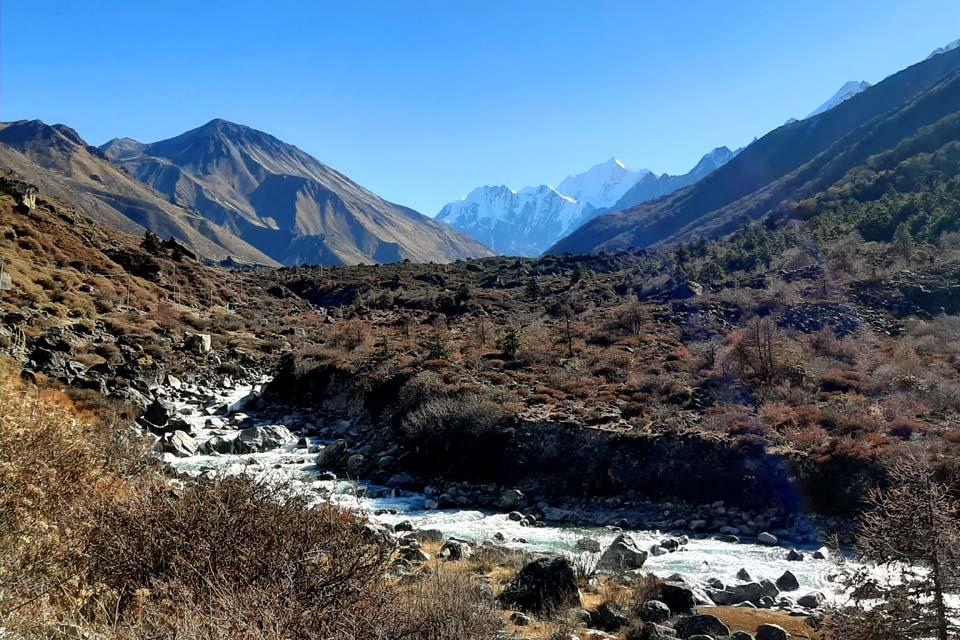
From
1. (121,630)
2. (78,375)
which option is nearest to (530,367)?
(78,375)

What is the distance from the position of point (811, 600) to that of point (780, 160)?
183 meters

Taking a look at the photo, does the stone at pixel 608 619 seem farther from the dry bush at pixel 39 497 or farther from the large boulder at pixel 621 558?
the dry bush at pixel 39 497

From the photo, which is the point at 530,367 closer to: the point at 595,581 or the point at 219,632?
the point at 595,581

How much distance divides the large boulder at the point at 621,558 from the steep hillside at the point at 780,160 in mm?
115676

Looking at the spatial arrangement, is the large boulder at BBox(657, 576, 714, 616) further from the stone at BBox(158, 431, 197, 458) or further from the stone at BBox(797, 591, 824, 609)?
the stone at BBox(158, 431, 197, 458)

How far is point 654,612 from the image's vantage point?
324 inches

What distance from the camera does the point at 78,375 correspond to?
71.4 feet

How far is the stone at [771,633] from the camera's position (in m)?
7.39

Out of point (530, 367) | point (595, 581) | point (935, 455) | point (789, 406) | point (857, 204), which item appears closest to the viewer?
point (595, 581)

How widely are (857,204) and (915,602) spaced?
264ft

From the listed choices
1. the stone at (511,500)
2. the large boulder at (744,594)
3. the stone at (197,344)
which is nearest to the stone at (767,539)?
the large boulder at (744,594)

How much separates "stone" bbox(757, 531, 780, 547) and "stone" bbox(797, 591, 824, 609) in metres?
3.14

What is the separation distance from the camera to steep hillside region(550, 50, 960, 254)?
12475 centimetres

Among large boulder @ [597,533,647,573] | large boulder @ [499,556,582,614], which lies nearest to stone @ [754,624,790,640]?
large boulder @ [499,556,582,614]
